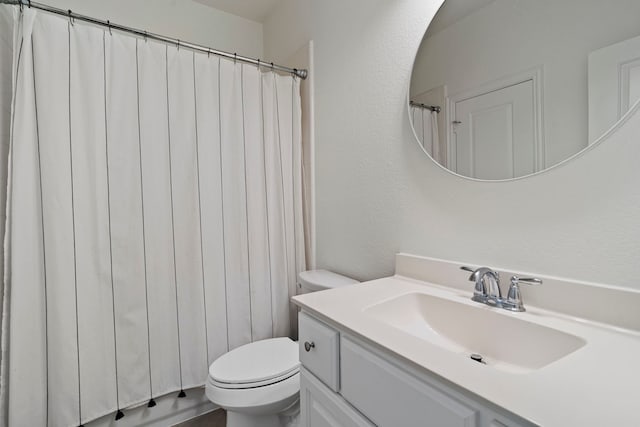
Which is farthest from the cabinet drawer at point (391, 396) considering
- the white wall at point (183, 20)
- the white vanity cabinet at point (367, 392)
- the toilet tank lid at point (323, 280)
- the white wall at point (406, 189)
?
the white wall at point (183, 20)

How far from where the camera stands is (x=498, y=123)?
917 millimetres

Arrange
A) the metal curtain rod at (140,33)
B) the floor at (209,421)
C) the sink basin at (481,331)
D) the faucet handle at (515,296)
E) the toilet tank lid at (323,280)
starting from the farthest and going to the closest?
the floor at (209,421)
the toilet tank lid at (323,280)
the metal curtain rod at (140,33)
the faucet handle at (515,296)
the sink basin at (481,331)

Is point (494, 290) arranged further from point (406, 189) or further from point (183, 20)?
point (183, 20)

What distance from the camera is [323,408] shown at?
0.81m

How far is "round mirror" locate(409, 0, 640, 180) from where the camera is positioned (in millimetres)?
709

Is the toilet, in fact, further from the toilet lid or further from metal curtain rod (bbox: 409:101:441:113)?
metal curtain rod (bbox: 409:101:441:113)

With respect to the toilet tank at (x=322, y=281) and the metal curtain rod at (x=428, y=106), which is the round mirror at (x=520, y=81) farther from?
the toilet tank at (x=322, y=281)

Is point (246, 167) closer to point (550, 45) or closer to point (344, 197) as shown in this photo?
point (344, 197)

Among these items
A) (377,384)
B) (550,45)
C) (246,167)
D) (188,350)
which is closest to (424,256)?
(377,384)

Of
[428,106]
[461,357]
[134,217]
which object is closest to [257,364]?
[134,217]

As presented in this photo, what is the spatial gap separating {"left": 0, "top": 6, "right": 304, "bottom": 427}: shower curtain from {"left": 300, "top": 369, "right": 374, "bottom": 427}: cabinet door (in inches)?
34.3

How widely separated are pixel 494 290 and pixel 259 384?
937 millimetres

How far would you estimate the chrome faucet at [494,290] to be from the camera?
2.64 feet

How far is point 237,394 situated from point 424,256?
2.96ft
